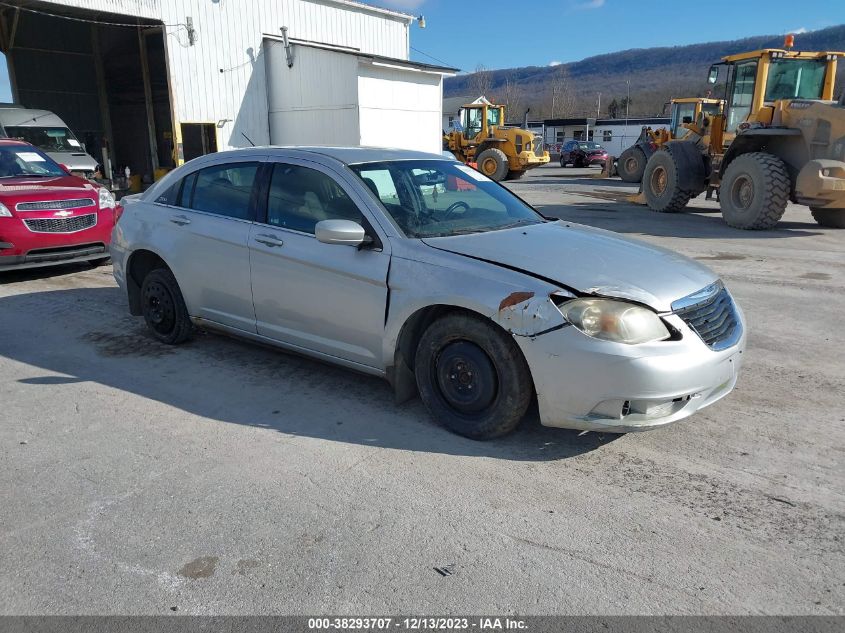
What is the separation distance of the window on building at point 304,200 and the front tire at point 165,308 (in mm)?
1298

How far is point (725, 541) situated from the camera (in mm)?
2891

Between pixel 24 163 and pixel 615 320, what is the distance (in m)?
8.88

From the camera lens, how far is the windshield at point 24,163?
29.1ft

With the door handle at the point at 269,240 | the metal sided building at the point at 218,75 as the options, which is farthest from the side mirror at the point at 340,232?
the metal sided building at the point at 218,75

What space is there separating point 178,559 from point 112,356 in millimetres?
3013

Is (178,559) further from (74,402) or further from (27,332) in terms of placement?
(27,332)

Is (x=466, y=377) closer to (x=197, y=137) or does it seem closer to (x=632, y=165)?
(x=197, y=137)

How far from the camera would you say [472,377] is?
3725 mm

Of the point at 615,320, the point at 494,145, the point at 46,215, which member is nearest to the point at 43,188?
the point at 46,215

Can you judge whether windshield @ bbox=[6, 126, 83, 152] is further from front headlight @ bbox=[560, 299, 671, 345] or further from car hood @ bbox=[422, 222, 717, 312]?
front headlight @ bbox=[560, 299, 671, 345]

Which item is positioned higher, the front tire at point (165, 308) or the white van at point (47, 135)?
the white van at point (47, 135)

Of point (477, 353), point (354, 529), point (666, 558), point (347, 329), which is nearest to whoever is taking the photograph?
point (666, 558)

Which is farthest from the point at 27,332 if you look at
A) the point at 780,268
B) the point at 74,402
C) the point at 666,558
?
the point at 780,268

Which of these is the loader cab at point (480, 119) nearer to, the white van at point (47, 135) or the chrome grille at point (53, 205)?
the white van at point (47, 135)
